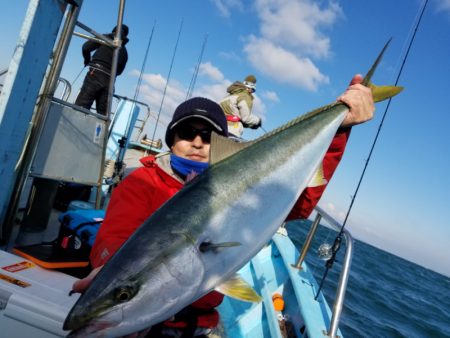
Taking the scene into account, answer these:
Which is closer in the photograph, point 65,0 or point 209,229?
point 209,229

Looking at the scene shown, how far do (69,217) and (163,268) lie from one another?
2.15 meters

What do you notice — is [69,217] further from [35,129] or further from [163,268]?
[163,268]

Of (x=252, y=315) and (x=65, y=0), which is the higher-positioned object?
(x=65, y=0)

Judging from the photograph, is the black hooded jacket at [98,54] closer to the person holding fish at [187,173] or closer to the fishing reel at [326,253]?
the person holding fish at [187,173]

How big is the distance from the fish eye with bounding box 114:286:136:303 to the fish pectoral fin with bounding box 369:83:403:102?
1.97 metres

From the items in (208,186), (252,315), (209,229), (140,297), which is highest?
(208,186)

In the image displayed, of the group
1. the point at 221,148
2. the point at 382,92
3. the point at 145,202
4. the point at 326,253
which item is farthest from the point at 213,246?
the point at 326,253

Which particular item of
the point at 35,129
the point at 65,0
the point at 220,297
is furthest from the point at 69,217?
the point at 65,0

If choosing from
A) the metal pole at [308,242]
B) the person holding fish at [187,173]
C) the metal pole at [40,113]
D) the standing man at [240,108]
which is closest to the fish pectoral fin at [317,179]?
the person holding fish at [187,173]

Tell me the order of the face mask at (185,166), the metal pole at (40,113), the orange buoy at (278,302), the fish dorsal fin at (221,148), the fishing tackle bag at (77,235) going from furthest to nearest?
the orange buoy at (278,302), the metal pole at (40,113), the fishing tackle bag at (77,235), the face mask at (185,166), the fish dorsal fin at (221,148)

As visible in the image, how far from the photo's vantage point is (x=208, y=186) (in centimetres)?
151

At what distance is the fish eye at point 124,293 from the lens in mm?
1154

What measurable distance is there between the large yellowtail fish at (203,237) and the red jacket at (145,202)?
342 mm

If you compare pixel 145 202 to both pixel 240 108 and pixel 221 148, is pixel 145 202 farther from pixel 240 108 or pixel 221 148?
pixel 240 108
